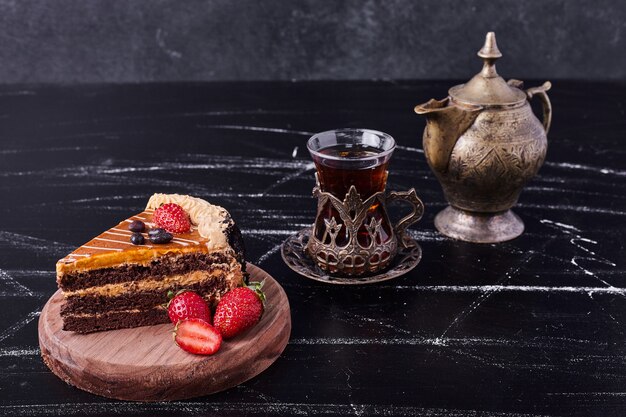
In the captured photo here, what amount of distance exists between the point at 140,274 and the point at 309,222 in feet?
2.56

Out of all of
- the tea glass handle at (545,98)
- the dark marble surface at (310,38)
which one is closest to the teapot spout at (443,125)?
the tea glass handle at (545,98)

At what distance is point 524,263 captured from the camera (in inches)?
101

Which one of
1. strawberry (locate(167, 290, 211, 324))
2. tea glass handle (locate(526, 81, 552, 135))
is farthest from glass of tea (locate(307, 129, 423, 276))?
tea glass handle (locate(526, 81, 552, 135))

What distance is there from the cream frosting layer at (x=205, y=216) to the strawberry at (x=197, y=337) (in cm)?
27

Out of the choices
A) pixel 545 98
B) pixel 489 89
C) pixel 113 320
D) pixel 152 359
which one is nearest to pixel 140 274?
pixel 113 320

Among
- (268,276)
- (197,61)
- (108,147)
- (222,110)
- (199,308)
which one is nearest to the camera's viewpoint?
(199,308)

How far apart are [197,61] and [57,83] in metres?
0.74

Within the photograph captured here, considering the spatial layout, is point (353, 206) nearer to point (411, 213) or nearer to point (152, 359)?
point (411, 213)

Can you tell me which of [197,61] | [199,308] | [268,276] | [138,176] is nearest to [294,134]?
[138,176]

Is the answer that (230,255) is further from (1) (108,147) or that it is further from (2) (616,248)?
(1) (108,147)

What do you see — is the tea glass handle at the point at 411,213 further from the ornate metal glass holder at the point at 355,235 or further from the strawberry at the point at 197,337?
the strawberry at the point at 197,337

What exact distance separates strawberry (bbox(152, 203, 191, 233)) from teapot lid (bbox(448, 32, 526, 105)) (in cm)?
92

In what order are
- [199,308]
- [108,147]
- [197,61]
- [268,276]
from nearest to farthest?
1. [199,308]
2. [268,276]
3. [108,147]
4. [197,61]

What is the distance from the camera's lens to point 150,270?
7.28ft
